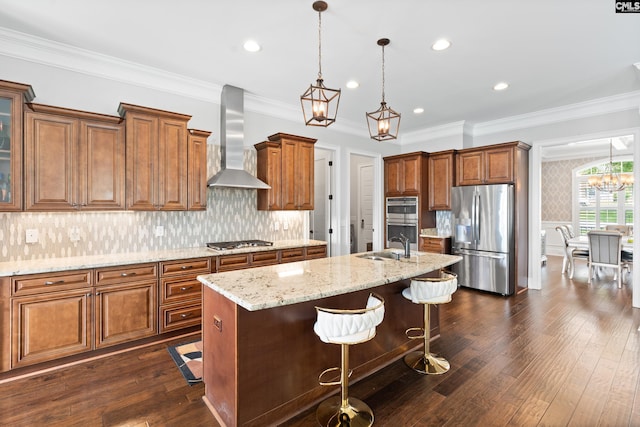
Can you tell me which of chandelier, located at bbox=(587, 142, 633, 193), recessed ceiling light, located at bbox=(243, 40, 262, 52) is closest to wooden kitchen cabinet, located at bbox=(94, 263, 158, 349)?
recessed ceiling light, located at bbox=(243, 40, 262, 52)

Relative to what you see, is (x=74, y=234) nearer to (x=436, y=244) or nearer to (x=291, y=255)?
(x=291, y=255)

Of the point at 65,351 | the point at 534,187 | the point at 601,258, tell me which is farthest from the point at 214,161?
the point at 601,258

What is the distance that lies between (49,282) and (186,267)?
1.10 meters

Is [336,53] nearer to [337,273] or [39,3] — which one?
[337,273]

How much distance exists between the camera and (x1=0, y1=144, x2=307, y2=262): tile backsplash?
295cm

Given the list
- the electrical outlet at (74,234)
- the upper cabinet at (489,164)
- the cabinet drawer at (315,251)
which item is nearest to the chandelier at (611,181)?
the upper cabinet at (489,164)

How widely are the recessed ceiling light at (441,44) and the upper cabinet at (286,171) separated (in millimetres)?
2075

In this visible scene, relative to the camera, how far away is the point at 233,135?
407cm

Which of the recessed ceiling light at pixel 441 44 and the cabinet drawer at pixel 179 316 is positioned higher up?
the recessed ceiling light at pixel 441 44

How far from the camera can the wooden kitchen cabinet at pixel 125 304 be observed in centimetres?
285

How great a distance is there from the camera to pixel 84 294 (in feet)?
9.09

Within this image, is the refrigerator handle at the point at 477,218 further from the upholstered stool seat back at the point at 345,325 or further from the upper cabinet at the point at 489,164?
the upholstered stool seat back at the point at 345,325

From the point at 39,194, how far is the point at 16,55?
1348 mm

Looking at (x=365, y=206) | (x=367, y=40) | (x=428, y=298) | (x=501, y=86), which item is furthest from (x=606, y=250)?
(x=367, y=40)
